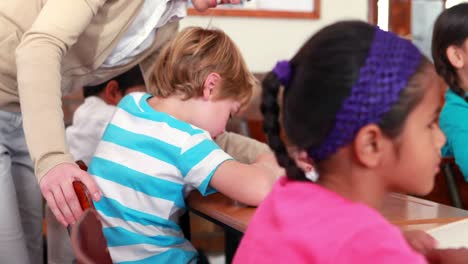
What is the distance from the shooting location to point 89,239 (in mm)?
1006

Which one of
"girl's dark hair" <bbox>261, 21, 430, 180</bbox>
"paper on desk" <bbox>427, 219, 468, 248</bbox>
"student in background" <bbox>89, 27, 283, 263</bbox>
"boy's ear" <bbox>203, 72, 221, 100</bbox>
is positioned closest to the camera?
"girl's dark hair" <bbox>261, 21, 430, 180</bbox>

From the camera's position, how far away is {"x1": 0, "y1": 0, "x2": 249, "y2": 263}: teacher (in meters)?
1.33

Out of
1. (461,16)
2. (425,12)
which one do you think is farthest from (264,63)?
(461,16)

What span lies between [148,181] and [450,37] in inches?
51.7

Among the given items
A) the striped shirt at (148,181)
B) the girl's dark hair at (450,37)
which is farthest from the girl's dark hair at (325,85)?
the girl's dark hair at (450,37)

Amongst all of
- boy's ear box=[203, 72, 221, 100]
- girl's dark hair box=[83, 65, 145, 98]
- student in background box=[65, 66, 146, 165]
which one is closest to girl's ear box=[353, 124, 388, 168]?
boy's ear box=[203, 72, 221, 100]

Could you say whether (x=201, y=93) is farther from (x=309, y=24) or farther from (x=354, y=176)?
(x=309, y=24)

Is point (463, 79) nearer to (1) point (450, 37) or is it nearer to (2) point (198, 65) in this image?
(1) point (450, 37)

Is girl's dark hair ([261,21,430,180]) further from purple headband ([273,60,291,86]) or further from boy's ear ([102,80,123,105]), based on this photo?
boy's ear ([102,80,123,105])

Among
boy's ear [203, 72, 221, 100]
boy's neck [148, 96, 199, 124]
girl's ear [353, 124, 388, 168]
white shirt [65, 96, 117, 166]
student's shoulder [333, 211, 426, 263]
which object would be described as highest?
girl's ear [353, 124, 388, 168]

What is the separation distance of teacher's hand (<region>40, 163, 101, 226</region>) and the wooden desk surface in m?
0.31

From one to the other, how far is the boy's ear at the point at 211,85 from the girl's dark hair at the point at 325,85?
709 millimetres

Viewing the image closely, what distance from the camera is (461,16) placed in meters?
2.21

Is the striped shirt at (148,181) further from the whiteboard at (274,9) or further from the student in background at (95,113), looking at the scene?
the whiteboard at (274,9)
